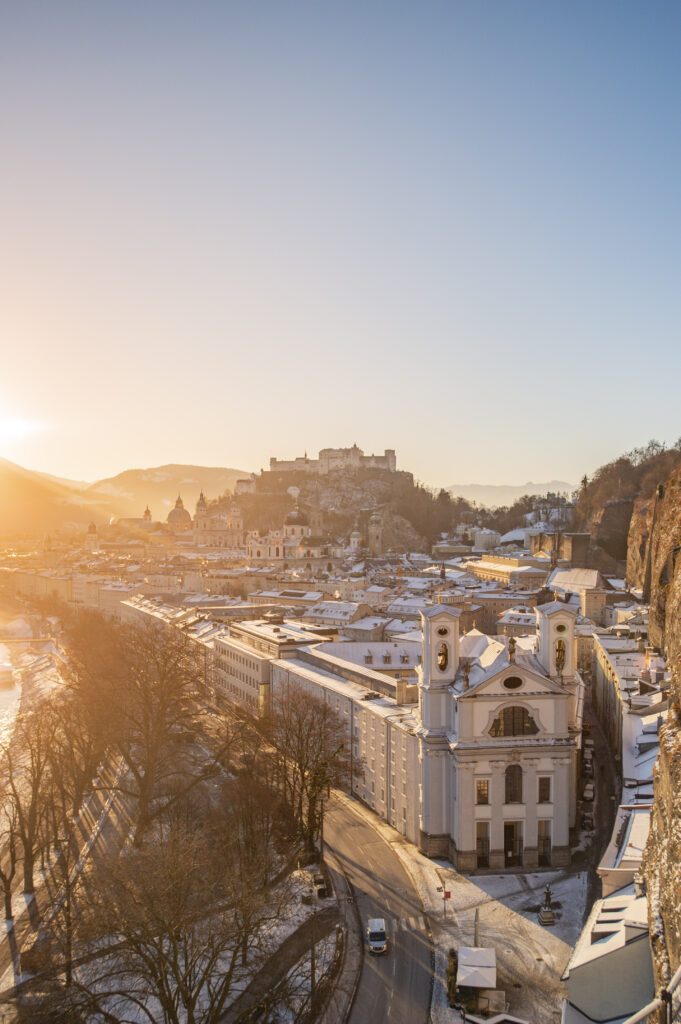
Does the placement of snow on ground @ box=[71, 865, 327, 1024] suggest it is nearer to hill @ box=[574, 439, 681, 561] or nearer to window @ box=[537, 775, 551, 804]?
window @ box=[537, 775, 551, 804]

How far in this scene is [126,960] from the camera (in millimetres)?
21062

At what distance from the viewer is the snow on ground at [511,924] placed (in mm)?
22859

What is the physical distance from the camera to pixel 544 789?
31.7 metres

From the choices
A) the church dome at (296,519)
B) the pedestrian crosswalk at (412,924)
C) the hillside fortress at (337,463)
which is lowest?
the pedestrian crosswalk at (412,924)

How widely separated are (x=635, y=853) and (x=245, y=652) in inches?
1384

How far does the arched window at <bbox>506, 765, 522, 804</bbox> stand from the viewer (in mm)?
31578

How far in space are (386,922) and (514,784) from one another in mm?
7215

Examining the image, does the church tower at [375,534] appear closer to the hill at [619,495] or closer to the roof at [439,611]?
the hill at [619,495]

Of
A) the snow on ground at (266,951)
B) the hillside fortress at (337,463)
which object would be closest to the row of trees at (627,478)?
the hillside fortress at (337,463)

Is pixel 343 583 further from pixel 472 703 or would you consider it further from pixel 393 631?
pixel 472 703

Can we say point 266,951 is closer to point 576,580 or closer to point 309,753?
point 309,753

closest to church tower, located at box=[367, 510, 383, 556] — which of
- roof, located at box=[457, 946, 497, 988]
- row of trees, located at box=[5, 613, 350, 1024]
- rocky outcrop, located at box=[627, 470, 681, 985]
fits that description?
row of trees, located at box=[5, 613, 350, 1024]

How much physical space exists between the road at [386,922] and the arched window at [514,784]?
465 cm

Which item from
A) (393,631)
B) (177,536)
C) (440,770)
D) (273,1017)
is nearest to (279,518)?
(177,536)
